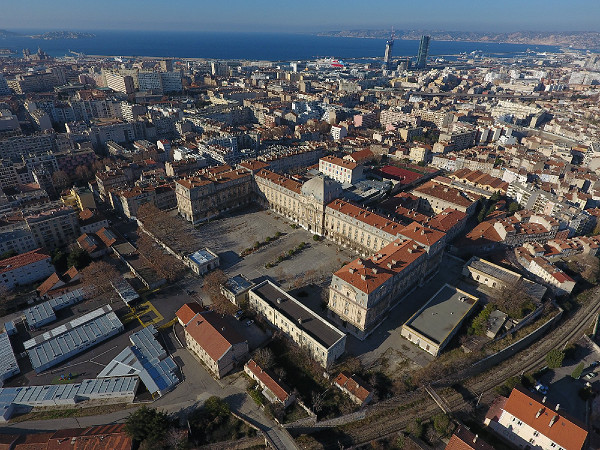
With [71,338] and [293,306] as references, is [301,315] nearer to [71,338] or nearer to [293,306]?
[293,306]

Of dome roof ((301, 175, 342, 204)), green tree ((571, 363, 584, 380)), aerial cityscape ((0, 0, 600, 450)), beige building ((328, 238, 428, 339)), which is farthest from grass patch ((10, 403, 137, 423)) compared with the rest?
green tree ((571, 363, 584, 380))

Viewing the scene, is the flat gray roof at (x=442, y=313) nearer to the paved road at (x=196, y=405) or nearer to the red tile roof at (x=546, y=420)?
the red tile roof at (x=546, y=420)

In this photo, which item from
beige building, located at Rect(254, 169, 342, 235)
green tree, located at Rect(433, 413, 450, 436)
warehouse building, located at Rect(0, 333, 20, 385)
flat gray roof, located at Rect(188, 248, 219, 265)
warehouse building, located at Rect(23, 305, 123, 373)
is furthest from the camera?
beige building, located at Rect(254, 169, 342, 235)

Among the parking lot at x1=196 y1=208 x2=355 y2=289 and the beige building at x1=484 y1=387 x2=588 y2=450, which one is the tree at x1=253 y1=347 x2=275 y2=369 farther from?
the beige building at x1=484 y1=387 x2=588 y2=450

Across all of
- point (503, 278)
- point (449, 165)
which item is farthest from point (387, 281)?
point (449, 165)

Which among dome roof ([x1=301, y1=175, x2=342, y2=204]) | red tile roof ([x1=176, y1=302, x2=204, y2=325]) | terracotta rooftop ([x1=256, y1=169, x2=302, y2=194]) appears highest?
dome roof ([x1=301, y1=175, x2=342, y2=204])
